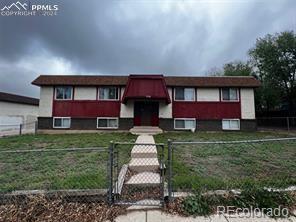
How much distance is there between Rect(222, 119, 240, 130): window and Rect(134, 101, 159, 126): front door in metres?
5.88

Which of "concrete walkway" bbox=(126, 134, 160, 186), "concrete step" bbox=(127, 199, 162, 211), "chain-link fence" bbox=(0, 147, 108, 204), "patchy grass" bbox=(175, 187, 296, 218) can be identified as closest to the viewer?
"patchy grass" bbox=(175, 187, 296, 218)

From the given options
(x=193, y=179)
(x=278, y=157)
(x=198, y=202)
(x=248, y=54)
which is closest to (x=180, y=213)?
(x=198, y=202)

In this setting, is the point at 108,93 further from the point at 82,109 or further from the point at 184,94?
the point at 184,94

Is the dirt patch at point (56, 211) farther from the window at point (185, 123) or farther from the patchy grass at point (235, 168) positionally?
the window at point (185, 123)

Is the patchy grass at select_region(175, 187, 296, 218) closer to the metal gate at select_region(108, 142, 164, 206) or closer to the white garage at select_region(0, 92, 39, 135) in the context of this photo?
the metal gate at select_region(108, 142, 164, 206)

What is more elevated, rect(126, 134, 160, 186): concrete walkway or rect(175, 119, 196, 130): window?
rect(175, 119, 196, 130): window

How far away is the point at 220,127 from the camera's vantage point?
16.2 m

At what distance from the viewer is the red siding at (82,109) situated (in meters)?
16.1

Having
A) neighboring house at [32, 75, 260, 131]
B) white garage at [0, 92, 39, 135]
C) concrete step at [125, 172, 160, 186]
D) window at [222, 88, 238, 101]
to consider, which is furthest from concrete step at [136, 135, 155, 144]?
white garage at [0, 92, 39, 135]

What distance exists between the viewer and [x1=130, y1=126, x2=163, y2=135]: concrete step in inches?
586

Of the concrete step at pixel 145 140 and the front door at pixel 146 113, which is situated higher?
the front door at pixel 146 113

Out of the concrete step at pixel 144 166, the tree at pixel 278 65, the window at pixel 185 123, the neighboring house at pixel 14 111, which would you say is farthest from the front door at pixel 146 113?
the tree at pixel 278 65

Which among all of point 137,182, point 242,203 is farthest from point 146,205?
point 242,203

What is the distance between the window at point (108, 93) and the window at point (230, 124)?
9636 mm
